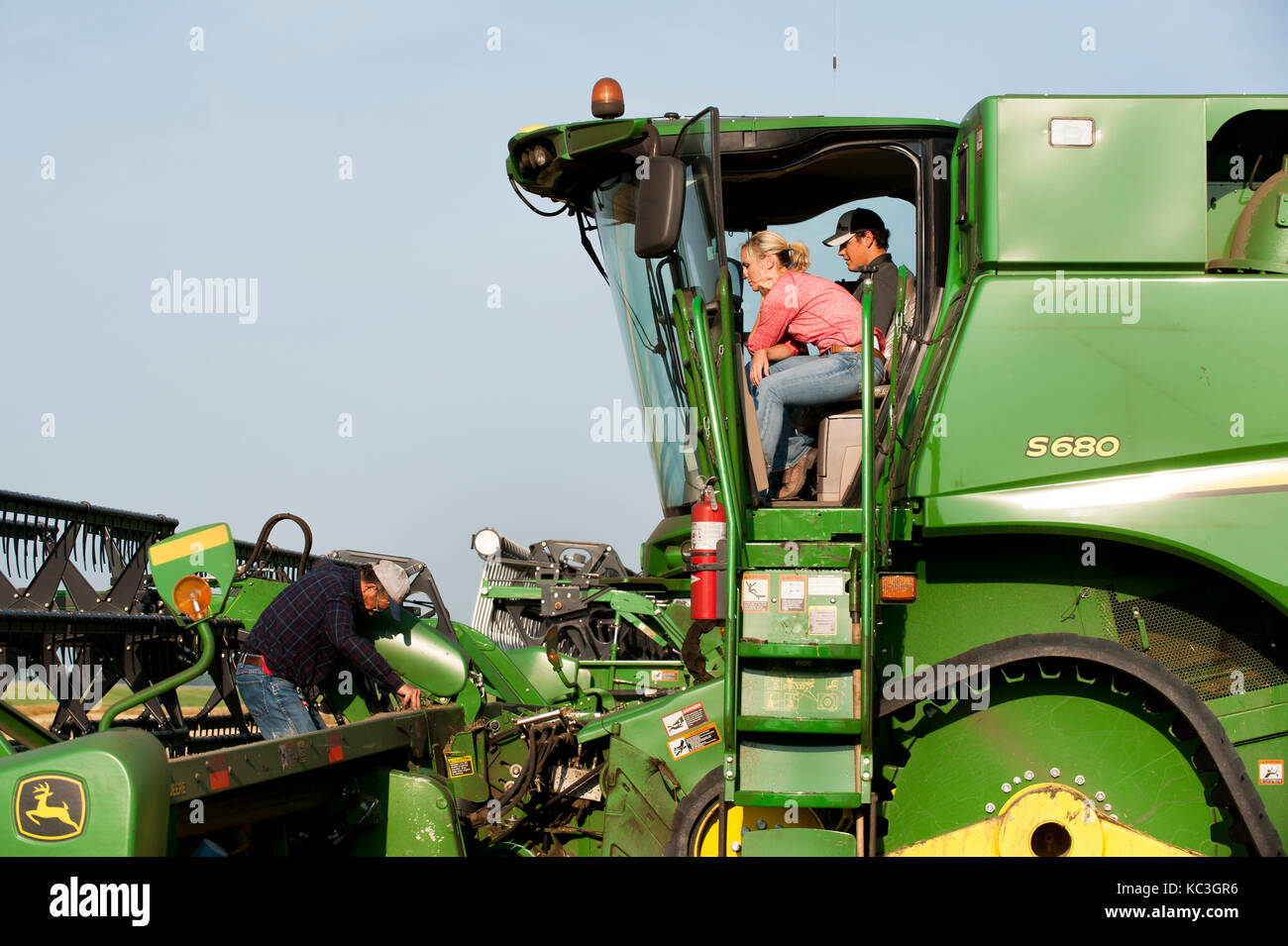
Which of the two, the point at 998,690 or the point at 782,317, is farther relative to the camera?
the point at 782,317

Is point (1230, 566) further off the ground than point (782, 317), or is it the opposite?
point (782, 317)

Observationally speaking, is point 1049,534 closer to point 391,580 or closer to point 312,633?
point 391,580

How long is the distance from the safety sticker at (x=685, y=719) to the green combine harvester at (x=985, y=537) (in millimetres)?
12

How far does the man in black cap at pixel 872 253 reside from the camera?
5.02 meters

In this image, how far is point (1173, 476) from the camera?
4141 mm

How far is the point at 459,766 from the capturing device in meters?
5.89

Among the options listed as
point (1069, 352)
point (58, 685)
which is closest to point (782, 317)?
point (1069, 352)

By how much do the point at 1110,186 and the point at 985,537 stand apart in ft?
4.22

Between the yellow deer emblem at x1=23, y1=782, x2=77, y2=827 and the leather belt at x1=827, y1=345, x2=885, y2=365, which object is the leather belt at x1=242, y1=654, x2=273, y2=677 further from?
the leather belt at x1=827, y1=345, x2=885, y2=365

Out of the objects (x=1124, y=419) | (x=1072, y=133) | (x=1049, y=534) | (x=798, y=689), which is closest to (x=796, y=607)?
(x=798, y=689)

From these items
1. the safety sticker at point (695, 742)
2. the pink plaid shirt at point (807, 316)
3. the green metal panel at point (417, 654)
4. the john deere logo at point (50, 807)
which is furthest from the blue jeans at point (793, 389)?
the john deere logo at point (50, 807)
